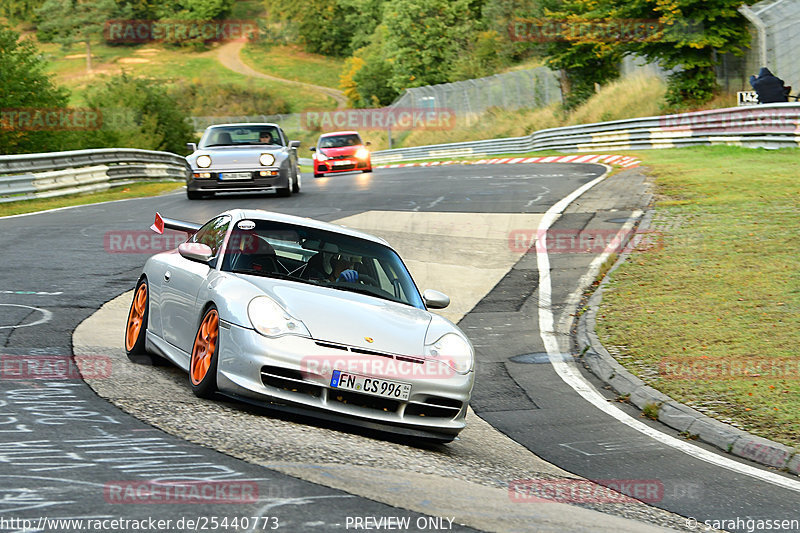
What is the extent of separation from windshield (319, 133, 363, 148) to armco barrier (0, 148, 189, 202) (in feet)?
21.8

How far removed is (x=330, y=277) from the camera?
771 cm

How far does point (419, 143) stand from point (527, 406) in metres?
63.3

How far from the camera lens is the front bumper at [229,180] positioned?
71.7 ft

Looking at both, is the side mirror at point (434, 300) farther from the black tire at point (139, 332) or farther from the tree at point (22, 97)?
the tree at point (22, 97)

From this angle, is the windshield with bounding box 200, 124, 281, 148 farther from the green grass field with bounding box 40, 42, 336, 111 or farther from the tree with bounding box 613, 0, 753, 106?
the green grass field with bounding box 40, 42, 336, 111

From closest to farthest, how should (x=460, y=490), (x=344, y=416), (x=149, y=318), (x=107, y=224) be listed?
(x=460, y=490) < (x=344, y=416) < (x=149, y=318) < (x=107, y=224)

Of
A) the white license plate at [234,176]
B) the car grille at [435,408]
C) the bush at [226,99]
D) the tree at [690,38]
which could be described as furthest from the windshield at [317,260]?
the bush at [226,99]

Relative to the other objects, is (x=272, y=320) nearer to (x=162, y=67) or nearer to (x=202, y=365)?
(x=202, y=365)

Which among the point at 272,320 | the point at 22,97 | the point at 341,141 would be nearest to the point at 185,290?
the point at 272,320

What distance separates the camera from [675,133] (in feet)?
113

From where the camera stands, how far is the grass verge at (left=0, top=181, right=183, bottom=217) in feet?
74.1

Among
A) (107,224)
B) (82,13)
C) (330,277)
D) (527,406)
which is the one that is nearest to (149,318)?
(330,277)

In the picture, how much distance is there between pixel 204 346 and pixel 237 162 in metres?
15.2

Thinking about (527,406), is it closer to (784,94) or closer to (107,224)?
(107,224)
